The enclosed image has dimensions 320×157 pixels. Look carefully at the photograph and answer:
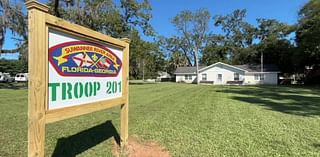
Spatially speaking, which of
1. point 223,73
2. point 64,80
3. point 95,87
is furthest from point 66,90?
point 223,73

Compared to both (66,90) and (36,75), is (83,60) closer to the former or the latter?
(66,90)

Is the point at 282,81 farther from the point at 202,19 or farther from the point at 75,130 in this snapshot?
the point at 75,130

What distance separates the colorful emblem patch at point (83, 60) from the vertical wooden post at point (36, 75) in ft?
0.60

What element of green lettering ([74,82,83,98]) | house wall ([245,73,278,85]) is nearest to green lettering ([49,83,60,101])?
green lettering ([74,82,83,98])

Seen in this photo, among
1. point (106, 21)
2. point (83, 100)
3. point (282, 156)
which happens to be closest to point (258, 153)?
point (282, 156)

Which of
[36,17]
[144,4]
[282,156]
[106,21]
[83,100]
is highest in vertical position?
[144,4]

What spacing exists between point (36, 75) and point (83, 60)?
0.79m

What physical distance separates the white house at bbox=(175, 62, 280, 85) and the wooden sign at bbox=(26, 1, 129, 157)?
3511 centimetres

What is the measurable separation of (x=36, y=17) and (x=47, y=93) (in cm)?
79

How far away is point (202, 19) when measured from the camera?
3997 cm

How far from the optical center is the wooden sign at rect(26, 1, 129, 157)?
7.81ft

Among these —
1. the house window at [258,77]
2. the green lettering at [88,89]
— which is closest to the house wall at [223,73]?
the house window at [258,77]

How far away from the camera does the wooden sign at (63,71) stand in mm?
2381

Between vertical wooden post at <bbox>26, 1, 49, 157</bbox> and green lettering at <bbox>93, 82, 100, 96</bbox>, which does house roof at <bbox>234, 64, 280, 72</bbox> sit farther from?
vertical wooden post at <bbox>26, 1, 49, 157</bbox>
